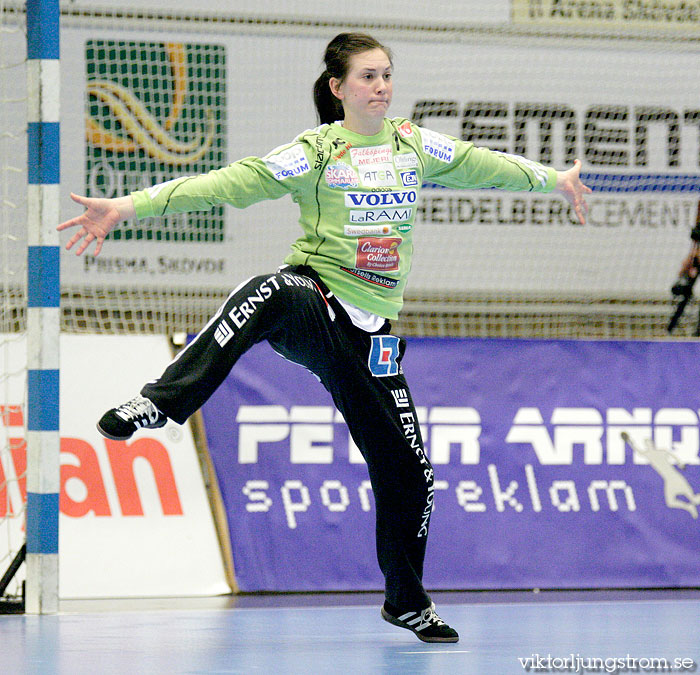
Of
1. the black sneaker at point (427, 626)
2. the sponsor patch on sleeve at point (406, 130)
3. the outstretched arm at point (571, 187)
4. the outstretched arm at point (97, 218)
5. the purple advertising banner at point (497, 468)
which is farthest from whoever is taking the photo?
the purple advertising banner at point (497, 468)

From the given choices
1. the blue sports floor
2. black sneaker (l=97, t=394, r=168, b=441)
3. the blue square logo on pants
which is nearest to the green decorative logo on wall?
the blue sports floor

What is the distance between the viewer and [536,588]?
20.7ft

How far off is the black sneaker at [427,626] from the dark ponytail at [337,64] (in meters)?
1.98

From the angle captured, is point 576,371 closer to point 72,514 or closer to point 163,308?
point 163,308

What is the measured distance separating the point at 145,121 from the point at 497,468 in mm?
2871

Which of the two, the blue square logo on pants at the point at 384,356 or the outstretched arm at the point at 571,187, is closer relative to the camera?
the blue square logo on pants at the point at 384,356

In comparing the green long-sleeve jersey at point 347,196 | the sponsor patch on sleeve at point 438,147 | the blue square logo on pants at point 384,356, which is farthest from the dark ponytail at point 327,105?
the blue square logo on pants at point 384,356

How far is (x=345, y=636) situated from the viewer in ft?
15.4

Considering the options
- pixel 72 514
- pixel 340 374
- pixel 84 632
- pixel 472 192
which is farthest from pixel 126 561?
pixel 472 192

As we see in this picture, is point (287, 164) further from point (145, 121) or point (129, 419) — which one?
point (145, 121)

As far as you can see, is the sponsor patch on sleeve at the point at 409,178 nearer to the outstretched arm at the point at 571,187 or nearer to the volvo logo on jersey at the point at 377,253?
the volvo logo on jersey at the point at 377,253

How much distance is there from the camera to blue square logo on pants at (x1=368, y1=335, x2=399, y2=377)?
4.46 metres

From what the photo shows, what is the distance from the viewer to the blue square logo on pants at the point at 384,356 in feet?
14.6

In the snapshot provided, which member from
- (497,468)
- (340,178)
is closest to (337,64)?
(340,178)
